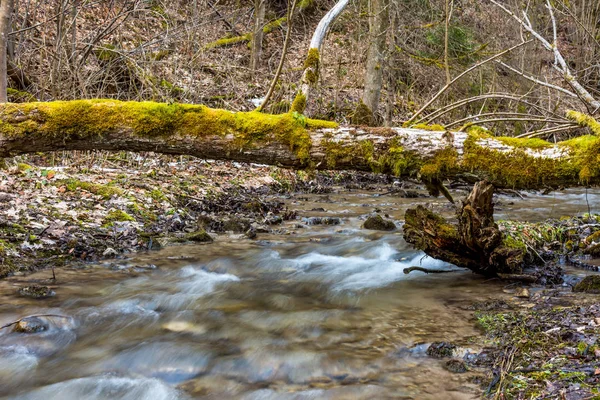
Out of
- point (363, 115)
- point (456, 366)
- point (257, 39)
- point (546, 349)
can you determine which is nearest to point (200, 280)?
point (456, 366)

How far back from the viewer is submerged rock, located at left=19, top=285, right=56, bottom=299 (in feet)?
15.9

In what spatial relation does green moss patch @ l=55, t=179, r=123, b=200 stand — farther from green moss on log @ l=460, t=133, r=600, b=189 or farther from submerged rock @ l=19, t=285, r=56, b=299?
green moss on log @ l=460, t=133, r=600, b=189

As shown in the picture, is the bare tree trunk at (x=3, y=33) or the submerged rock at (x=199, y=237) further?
the submerged rock at (x=199, y=237)

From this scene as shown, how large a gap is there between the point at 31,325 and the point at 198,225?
3682 millimetres

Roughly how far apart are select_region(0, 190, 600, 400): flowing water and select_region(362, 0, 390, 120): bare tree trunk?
23.4 feet

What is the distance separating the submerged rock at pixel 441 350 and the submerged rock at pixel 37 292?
3.58m

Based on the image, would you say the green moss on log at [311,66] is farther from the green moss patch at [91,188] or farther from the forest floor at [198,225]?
the green moss patch at [91,188]

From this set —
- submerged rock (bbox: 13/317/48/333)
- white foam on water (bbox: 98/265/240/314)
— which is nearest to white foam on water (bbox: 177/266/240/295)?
white foam on water (bbox: 98/265/240/314)

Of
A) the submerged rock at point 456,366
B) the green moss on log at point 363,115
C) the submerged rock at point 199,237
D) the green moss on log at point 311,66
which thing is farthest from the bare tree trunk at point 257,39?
the submerged rock at point 456,366

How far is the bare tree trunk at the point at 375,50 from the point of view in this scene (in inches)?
507

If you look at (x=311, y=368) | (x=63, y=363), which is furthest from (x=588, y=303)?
(x=63, y=363)

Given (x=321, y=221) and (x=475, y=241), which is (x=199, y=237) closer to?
(x=321, y=221)

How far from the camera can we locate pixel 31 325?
14.2 feet

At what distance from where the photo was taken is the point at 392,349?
3977 millimetres
